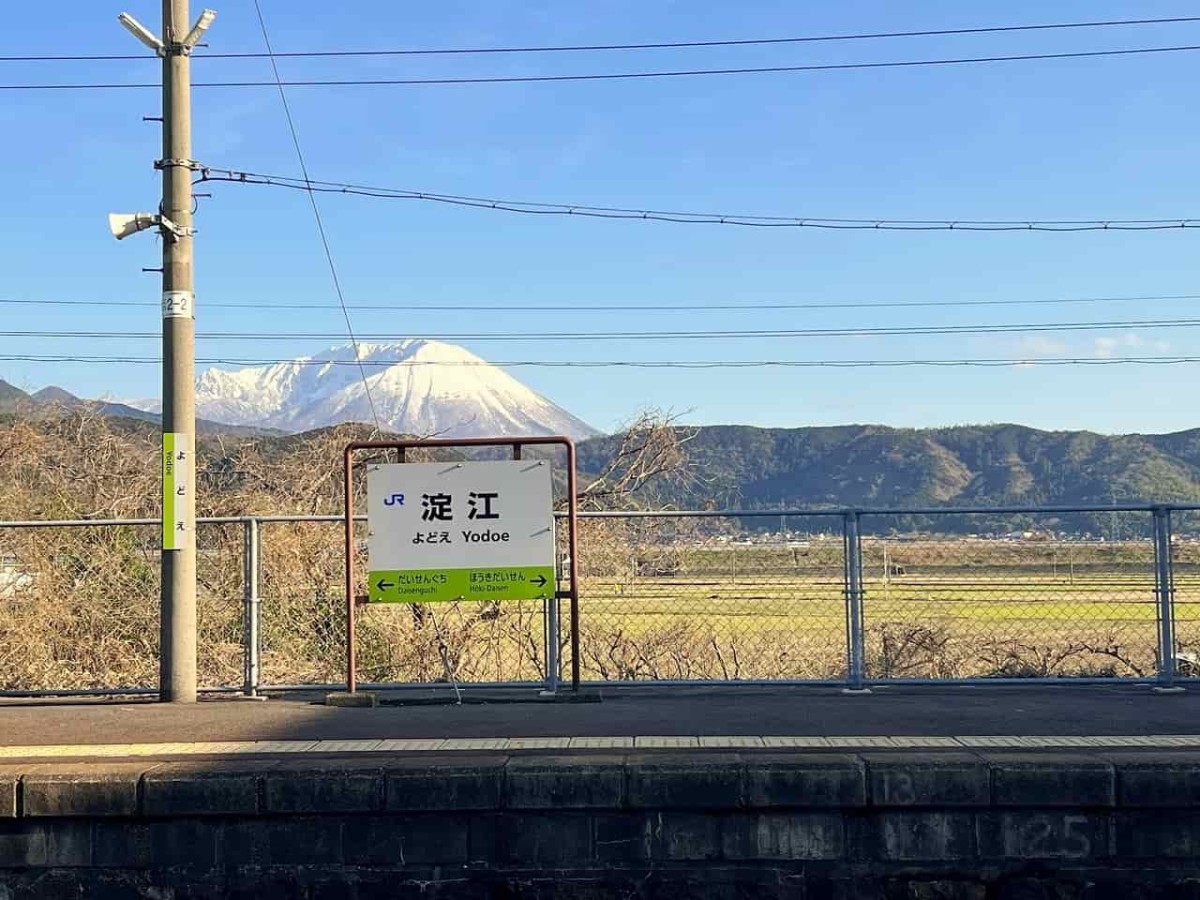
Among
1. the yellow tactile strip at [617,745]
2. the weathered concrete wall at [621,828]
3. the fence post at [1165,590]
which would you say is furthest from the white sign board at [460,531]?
the fence post at [1165,590]

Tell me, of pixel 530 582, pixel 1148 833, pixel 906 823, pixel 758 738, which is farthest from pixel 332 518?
pixel 1148 833

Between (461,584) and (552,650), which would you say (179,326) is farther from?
(552,650)

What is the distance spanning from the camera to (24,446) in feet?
57.2

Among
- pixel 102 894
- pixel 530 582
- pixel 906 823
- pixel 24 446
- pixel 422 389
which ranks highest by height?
pixel 422 389

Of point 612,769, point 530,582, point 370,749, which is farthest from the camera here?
point 530,582

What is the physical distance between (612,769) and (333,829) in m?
1.50

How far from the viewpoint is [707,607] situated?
35.8 ft

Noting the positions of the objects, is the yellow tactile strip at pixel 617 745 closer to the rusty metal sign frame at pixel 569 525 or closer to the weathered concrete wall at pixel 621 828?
the weathered concrete wall at pixel 621 828

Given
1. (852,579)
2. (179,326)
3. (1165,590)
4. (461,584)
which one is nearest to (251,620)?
(461,584)

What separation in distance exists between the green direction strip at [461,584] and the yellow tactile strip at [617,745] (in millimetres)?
1848

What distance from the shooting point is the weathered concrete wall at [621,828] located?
5992 mm

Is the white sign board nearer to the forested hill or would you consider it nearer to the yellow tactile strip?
the yellow tactile strip

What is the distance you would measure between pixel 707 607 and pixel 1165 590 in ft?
12.8

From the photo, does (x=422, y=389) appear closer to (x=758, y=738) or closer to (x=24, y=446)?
(x=24, y=446)
